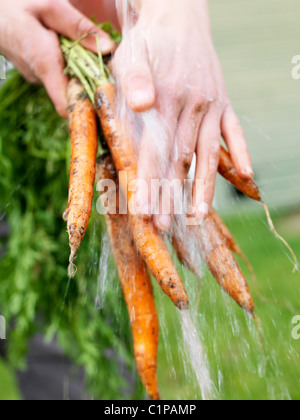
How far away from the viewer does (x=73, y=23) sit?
1183 millimetres

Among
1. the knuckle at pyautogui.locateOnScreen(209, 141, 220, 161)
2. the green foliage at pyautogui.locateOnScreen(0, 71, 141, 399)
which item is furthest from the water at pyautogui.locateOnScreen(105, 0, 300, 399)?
the green foliage at pyautogui.locateOnScreen(0, 71, 141, 399)

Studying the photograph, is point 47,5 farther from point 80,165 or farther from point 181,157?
point 181,157

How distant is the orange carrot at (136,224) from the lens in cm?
99

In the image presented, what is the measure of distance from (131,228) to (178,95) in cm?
32

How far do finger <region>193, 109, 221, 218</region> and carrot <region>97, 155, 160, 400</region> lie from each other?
0.67 feet

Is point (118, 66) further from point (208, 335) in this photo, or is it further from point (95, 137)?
point (208, 335)

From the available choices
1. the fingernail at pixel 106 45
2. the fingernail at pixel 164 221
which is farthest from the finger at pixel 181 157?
the fingernail at pixel 106 45

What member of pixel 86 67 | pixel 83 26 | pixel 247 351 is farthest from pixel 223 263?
→ pixel 247 351

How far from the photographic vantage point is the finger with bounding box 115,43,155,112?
37.1 inches

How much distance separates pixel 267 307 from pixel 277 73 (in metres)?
1.87

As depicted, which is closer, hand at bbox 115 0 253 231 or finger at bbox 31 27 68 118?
hand at bbox 115 0 253 231

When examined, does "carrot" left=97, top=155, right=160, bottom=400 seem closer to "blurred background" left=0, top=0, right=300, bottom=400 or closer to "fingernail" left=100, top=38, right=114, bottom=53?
"blurred background" left=0, top=0, right=300, bottom=400

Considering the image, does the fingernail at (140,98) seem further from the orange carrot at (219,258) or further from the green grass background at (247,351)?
the green grass background at (247,351)

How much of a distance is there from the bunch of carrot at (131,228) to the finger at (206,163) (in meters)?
0.06
